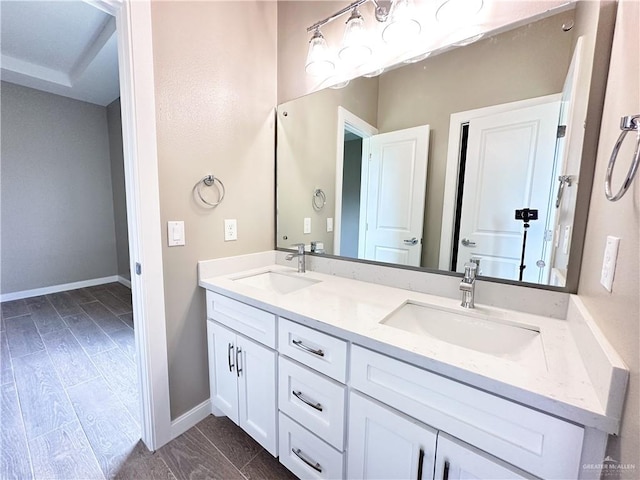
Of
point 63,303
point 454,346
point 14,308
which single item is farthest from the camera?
point 63,303

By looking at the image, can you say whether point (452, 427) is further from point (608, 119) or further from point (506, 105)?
point (506, 105)

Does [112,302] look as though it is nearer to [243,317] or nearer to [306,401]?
[243,317]

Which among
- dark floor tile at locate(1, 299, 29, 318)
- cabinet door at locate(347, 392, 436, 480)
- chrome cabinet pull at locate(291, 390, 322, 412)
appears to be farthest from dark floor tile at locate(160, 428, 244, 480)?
dark floor tile at locate(1, 299, 29, 318)

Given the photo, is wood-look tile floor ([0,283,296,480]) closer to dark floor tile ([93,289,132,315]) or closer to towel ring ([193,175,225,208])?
dark floor tile ([93,289,132,315])

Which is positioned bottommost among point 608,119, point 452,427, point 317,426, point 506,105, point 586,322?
point 317,426

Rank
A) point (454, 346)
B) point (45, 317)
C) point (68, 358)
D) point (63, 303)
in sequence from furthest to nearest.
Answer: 1. point (63, 303)
2. point (45, 317)
3. point (68, 358)
4. point (454, 346)

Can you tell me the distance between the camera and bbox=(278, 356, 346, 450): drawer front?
3.05 feet

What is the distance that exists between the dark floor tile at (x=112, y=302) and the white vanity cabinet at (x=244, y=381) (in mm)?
2290

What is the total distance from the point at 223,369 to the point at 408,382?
102cm

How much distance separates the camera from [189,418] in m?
1.45

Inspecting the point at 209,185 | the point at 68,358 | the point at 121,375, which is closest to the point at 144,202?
the point at 209,185

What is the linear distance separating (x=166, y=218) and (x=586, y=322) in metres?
1.57

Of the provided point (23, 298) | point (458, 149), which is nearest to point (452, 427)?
point (458, 149)

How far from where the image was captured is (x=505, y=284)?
104cm
